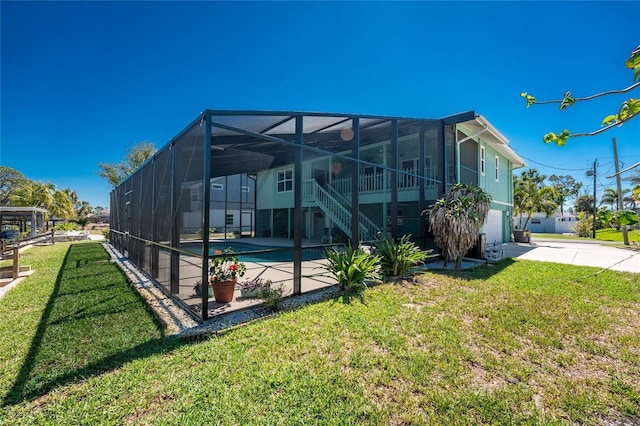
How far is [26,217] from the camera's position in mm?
16203

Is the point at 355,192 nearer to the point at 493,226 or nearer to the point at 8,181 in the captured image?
the point at 493,226

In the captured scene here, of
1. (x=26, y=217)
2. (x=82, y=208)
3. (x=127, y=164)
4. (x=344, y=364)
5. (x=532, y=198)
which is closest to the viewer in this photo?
(x=344, y=364)

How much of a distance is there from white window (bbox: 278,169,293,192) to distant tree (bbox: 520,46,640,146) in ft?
53.5

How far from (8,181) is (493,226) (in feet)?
157

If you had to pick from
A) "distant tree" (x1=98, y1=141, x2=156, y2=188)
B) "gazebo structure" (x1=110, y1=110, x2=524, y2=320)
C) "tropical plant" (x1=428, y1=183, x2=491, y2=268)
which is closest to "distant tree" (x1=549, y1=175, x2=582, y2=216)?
"gazebo structure" (x1=110, y1=110, x2=524, y2=320)

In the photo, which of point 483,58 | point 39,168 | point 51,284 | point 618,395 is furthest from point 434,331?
point 39,168

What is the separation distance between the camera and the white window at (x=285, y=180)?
683 inches

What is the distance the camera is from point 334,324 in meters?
3.95

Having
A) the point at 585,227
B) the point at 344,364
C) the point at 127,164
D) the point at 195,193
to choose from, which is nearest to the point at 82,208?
the point at 127,164

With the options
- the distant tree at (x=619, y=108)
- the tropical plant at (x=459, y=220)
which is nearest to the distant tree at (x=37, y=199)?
the tropical plant at (x=459, y=220)

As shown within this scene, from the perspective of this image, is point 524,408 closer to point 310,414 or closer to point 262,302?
point 310,414

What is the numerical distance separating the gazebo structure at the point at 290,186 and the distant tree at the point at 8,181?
1247 inches

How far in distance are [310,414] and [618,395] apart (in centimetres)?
278

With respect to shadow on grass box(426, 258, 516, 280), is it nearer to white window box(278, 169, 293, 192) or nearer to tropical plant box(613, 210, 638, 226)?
tropical plant box(613, 210, 638, 226)
